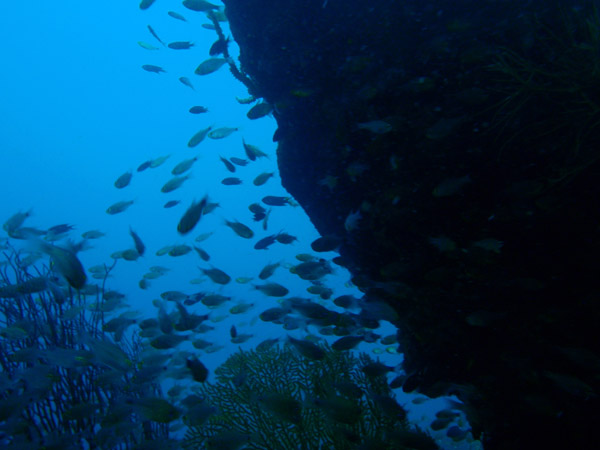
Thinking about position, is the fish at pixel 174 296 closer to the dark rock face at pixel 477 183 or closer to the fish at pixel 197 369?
the fish at pixel 197 369

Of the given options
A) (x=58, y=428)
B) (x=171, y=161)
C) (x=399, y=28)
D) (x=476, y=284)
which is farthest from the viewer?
(x=171, y=161)

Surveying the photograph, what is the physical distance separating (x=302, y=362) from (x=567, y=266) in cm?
391

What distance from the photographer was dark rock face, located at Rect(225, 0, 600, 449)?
3.39 m

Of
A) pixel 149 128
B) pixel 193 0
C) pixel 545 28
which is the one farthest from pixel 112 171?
pixel 545 28

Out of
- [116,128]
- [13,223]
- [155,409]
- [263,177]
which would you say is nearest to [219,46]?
[263,177]

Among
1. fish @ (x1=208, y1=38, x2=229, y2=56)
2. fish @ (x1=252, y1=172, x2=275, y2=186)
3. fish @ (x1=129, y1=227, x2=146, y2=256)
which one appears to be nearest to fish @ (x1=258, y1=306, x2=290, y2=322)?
fish @ (x1=129, y1=227, x2=146, y2=256)

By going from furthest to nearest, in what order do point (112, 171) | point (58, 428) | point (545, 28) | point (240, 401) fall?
point (112, 171), point (240, 401), point (58, 428), point (545, 28)

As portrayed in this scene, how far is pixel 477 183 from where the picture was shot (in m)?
3.84

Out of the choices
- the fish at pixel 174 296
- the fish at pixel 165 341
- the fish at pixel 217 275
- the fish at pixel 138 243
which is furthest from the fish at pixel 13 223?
the fish at pixel 217 275

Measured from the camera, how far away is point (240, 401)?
5.37 metres

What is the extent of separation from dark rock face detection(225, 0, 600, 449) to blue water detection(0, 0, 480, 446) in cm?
5118

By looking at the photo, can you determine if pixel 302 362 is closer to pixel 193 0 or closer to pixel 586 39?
pixel 586 39

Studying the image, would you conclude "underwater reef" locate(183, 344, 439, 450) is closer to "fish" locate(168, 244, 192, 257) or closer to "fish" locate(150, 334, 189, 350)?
"fish" locate(150, 334, 189, 350)

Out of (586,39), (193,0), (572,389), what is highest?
(193,0)
